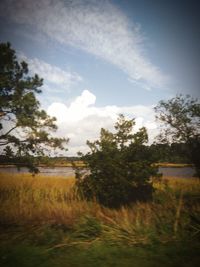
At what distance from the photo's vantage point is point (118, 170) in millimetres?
10727

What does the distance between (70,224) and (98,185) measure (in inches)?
148

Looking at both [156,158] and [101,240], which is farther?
[156,158]

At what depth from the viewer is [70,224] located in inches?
288

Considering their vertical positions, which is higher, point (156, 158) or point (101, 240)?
point (156, 158)

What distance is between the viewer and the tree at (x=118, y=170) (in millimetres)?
10750

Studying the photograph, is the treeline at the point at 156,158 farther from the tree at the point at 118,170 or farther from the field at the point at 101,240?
the field at the point at 101,240

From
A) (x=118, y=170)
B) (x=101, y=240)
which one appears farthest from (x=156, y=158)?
(x=101, y=240)

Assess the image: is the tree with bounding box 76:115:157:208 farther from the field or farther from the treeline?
the field

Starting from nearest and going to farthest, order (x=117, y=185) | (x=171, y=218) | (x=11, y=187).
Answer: (x=171, y=218) → (x=117, y=185) → (x=11, y=187)

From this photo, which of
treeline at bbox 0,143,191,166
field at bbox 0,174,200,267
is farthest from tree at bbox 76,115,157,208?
field at bbox 0,174,200,267

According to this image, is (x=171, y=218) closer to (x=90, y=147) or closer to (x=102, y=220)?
(x=102, y=220)

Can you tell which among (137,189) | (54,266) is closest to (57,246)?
(54,266)

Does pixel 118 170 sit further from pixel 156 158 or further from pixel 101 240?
pixel 101 240

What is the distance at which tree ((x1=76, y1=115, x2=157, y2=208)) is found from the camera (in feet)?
35.3
